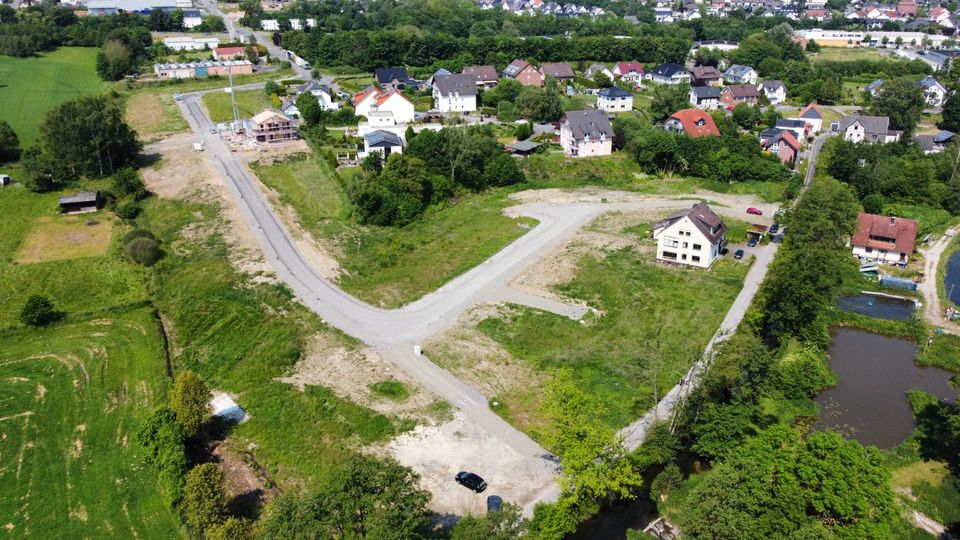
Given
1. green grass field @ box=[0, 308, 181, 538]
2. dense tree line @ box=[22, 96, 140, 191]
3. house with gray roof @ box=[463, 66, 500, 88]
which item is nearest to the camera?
green grass field @ box=[0, 308, 181, 538]

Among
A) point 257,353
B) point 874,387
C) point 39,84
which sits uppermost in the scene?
point 39,84

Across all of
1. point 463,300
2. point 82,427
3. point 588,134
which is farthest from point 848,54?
point 82,427

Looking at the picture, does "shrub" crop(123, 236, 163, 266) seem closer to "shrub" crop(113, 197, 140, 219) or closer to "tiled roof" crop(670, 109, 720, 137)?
"shrub" crop(113, 197, 140, 219)

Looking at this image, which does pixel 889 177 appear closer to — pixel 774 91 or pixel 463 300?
pixel 774 91

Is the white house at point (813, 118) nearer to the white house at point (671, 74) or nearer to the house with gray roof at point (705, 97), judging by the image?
the house with gray roof at point (705, 97)

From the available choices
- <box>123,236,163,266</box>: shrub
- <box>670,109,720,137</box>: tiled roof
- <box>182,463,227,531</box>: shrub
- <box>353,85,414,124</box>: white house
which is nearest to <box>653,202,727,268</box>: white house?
<box>670,109,720,137</box>: tiled roof

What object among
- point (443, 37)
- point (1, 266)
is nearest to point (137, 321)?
point (1, 266)

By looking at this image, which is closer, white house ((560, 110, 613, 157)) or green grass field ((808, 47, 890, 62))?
white house ((560, 110, 613, 157))

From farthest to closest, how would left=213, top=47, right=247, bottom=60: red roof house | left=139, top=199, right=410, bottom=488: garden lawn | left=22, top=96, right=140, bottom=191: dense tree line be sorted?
left=213, top=47, right=247, bottom=60: red roof house → left=22, top=96, right=140, bottom=191: dense tree line → left=139, top=199, right=410, bottom=488: garden lawn
